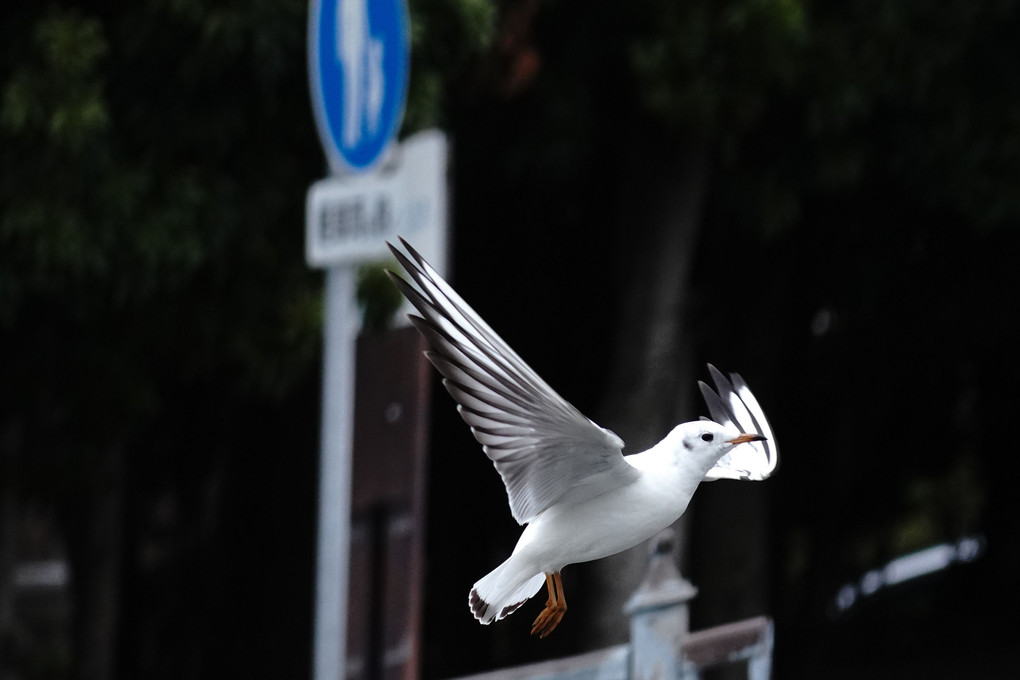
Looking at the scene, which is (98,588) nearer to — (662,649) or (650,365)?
(662,649)

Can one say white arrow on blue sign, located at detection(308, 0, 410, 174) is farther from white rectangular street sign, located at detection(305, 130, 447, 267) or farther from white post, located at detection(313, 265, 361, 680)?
white post, located at detection(313, 265, 361, 680)

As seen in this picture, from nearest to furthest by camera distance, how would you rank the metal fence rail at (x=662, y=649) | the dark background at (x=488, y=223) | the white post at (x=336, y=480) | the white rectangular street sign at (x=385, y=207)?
the white rectangular street sign at (x=385, y=207), the white post at (x=336, y=480), the metal fence rail at (x=662, y=649), the dark background at (x=488, y=223)

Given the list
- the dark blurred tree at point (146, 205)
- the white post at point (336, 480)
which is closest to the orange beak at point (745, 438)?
the white post at point (336, 480)

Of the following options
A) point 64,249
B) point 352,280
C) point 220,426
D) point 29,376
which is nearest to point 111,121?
point 64,249

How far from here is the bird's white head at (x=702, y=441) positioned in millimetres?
579

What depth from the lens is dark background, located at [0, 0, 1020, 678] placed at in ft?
15.7

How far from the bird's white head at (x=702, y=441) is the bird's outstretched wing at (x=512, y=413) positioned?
1.1 inches

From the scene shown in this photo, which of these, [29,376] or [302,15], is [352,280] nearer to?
[302,15]

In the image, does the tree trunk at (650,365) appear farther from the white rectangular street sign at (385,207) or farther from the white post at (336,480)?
the white post at (336,480)

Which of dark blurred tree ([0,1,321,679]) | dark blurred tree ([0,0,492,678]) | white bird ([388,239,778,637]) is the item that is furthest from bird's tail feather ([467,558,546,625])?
dark blurred tree ([0,1,321,679])

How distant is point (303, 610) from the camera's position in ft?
23.0

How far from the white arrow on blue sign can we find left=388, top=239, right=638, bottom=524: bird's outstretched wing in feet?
0.84

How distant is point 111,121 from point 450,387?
6.03 m

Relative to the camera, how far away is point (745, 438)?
2.10 feet
